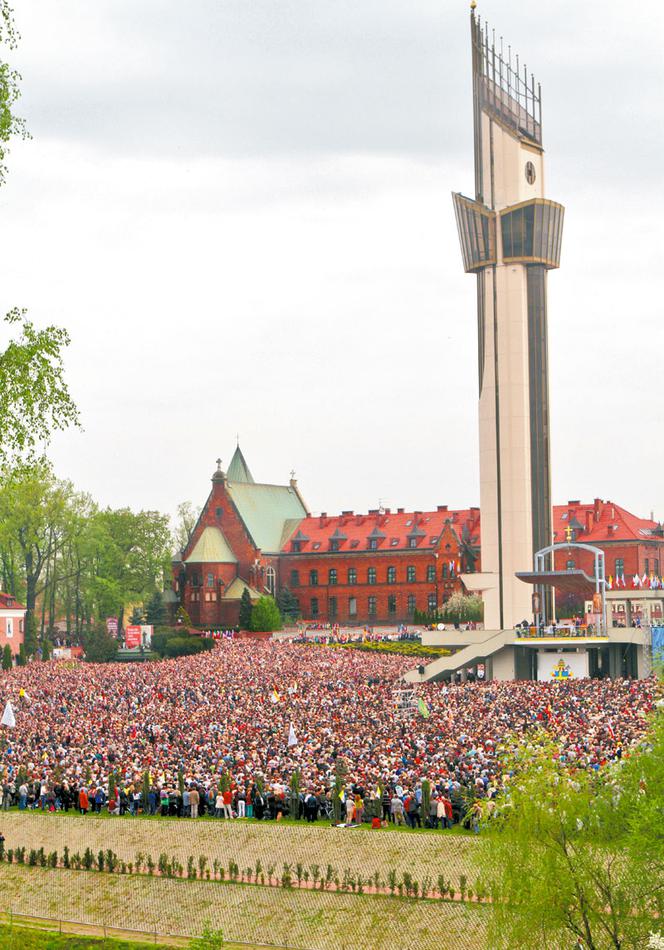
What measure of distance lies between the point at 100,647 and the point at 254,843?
5649cm

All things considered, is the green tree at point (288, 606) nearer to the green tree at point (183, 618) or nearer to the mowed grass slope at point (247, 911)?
the green tree at point (183, 618)

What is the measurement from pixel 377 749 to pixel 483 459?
50.8m

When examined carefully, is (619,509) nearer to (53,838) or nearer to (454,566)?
(454,566)

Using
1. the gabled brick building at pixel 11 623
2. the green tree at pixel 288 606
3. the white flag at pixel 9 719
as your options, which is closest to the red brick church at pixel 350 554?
the green tree at pixel 288 606

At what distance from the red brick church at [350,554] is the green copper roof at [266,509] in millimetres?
123

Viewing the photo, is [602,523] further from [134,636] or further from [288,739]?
[288,739]

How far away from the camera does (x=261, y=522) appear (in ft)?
403

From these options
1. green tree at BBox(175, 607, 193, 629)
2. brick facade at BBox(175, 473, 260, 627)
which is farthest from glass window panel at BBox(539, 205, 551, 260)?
brick facade at BBox(175, 473, 260, 627)

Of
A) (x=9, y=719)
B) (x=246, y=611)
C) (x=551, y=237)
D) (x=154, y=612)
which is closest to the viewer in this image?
(x=9, y=719)

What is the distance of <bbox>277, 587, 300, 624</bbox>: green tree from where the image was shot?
386 feet

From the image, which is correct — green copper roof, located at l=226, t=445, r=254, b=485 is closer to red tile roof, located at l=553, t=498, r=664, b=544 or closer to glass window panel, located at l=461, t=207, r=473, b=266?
red tile roof, located at l=553, t=498, r=664, b=544

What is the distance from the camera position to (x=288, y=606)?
118250mm

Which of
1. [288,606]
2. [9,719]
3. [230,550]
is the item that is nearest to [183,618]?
[230,550]

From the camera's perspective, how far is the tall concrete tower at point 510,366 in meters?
89.6
